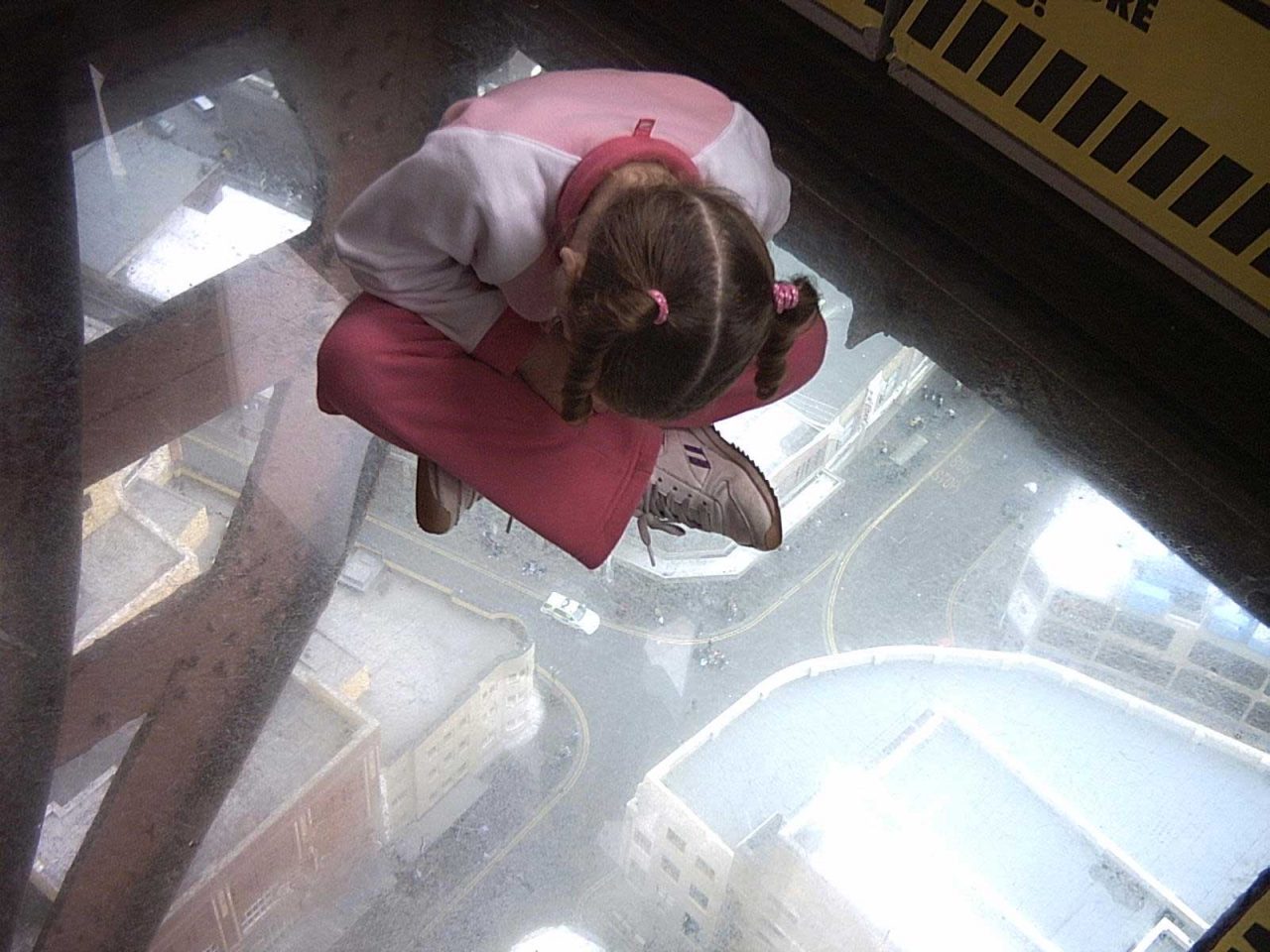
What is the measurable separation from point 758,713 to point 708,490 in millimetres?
510

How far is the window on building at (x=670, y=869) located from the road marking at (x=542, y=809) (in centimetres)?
22

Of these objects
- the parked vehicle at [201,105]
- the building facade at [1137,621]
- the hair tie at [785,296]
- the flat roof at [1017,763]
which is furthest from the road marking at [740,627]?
the parked vehicle at [201,105]

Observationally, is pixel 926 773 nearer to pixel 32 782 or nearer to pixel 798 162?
pixel 798 162

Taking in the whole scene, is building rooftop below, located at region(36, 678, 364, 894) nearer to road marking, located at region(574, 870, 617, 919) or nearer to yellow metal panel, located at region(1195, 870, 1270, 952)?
road marking, located at region(574, 870, 617, 919)

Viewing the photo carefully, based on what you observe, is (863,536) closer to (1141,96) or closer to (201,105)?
(1141,96)

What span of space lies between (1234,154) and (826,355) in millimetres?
753

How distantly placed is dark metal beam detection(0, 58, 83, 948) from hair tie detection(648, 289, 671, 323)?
55.1 inches

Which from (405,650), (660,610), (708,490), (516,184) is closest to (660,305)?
(516,184)

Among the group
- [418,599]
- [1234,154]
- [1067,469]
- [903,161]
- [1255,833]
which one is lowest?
[418,599]

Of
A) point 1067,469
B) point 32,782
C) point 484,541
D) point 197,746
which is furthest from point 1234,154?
point 32,782

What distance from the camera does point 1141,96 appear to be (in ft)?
6.59

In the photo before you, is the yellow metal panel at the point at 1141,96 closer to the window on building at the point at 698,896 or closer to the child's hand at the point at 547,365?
the child's hand at the point at 547,365

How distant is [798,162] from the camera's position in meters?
2.40

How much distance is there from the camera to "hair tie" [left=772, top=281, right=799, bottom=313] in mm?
1437
